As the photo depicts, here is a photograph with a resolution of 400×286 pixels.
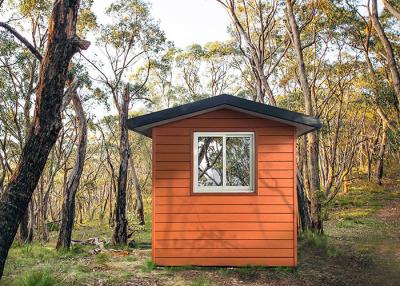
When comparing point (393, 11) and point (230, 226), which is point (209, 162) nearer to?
point (230, 226)

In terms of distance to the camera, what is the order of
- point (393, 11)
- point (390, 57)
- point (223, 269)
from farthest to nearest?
point (390, 57)
point (393, 11)
point (223, 269)

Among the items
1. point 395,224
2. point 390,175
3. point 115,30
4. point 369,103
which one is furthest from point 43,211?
point 390,175

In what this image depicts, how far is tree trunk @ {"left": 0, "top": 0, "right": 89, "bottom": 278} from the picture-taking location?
4574mm

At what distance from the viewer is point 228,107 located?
725 centimetres

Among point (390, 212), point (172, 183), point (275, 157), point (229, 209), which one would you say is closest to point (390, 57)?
point (275, 157)

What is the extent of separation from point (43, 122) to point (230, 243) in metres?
4.12

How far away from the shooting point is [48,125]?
479 cm

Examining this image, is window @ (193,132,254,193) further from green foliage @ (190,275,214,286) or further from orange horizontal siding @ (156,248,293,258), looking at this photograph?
green foliage @ (190,275,214,286)

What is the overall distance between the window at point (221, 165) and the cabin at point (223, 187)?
0.06ft

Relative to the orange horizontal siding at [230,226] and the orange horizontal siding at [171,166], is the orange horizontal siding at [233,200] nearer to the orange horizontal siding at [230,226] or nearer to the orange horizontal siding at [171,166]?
the orange horizontal siding at [230,226]

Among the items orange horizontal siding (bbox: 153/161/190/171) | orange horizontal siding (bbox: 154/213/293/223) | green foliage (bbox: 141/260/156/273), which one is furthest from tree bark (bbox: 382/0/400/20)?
green foliage (bbox: 141/260/156/273)

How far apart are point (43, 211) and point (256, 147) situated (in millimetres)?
11358

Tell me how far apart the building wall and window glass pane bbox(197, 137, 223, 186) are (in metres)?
0.22

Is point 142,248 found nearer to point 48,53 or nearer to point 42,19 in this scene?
point 48,53
